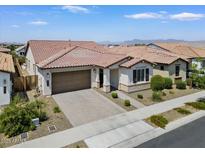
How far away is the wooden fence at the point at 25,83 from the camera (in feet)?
70.0

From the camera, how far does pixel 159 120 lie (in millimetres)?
14250

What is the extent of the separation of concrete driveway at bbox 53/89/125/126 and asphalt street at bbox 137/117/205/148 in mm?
4556

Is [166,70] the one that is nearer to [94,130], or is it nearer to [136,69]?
[136,69]

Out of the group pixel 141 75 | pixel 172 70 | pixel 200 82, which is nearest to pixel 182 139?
pixel 141 75

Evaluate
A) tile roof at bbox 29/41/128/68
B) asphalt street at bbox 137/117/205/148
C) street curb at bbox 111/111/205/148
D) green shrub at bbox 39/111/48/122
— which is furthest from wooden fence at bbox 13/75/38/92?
asphalt street at bbox 137/117/205/148

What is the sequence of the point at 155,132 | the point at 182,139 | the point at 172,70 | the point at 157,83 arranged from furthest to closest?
the point at 172,70 < the point at 157,83 < the point at 155,132 < the point at 182,139

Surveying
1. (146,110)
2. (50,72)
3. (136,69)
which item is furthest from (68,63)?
(146,110)

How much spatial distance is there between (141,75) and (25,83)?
12.3 metres

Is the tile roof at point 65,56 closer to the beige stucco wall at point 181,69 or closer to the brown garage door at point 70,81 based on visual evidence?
the brown garage door at point 70,81

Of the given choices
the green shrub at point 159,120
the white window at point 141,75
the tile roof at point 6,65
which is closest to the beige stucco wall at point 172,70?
the white window at point 141,75

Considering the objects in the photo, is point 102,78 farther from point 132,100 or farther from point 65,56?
point 132,100

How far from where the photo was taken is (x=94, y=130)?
13.0 m

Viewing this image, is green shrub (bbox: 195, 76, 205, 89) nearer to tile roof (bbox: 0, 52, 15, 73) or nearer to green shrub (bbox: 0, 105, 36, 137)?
green shrub (bbox: 0, 105, 36, 137)
